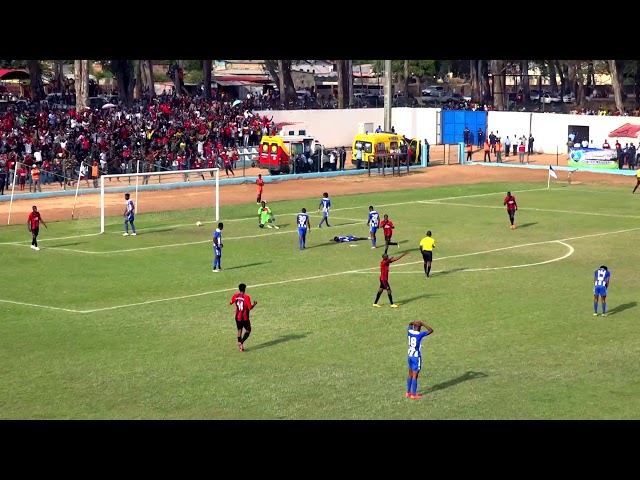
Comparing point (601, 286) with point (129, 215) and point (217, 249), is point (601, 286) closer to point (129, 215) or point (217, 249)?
point (217, 249)

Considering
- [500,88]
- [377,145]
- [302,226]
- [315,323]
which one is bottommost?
[315,323]

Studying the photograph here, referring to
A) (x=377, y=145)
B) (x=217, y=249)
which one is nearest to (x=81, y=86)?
(x=377, y=145)

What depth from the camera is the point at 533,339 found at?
26219mm

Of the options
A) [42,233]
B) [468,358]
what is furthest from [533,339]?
[42,233]

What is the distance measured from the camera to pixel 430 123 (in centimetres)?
8662

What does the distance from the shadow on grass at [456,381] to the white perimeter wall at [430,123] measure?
179 ft

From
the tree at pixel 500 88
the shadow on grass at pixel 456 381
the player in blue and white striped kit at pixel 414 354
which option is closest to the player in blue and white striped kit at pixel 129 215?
the shadow on grass at pixel 456 381

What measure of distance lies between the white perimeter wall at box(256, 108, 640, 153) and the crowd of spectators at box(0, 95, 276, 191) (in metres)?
5.07

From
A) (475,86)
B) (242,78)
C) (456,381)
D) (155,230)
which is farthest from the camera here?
(242,78)

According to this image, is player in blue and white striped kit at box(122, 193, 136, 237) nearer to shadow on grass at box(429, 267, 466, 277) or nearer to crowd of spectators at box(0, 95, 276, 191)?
crowd of spectators at box(0, 95, 276, 191)

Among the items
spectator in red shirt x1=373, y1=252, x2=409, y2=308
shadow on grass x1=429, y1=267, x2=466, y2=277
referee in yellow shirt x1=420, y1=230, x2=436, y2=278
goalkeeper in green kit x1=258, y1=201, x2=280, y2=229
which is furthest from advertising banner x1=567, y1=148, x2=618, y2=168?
spectator in red shirt x1=373, y1=252, x2=409, y2=308

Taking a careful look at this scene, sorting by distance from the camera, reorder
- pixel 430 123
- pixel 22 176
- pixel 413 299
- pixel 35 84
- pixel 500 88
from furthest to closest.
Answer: pixel 500 88 → pixel 430 123 → pixel 35 84 → pixel 22 176 → pixel 413 299

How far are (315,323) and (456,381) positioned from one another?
652 cm
